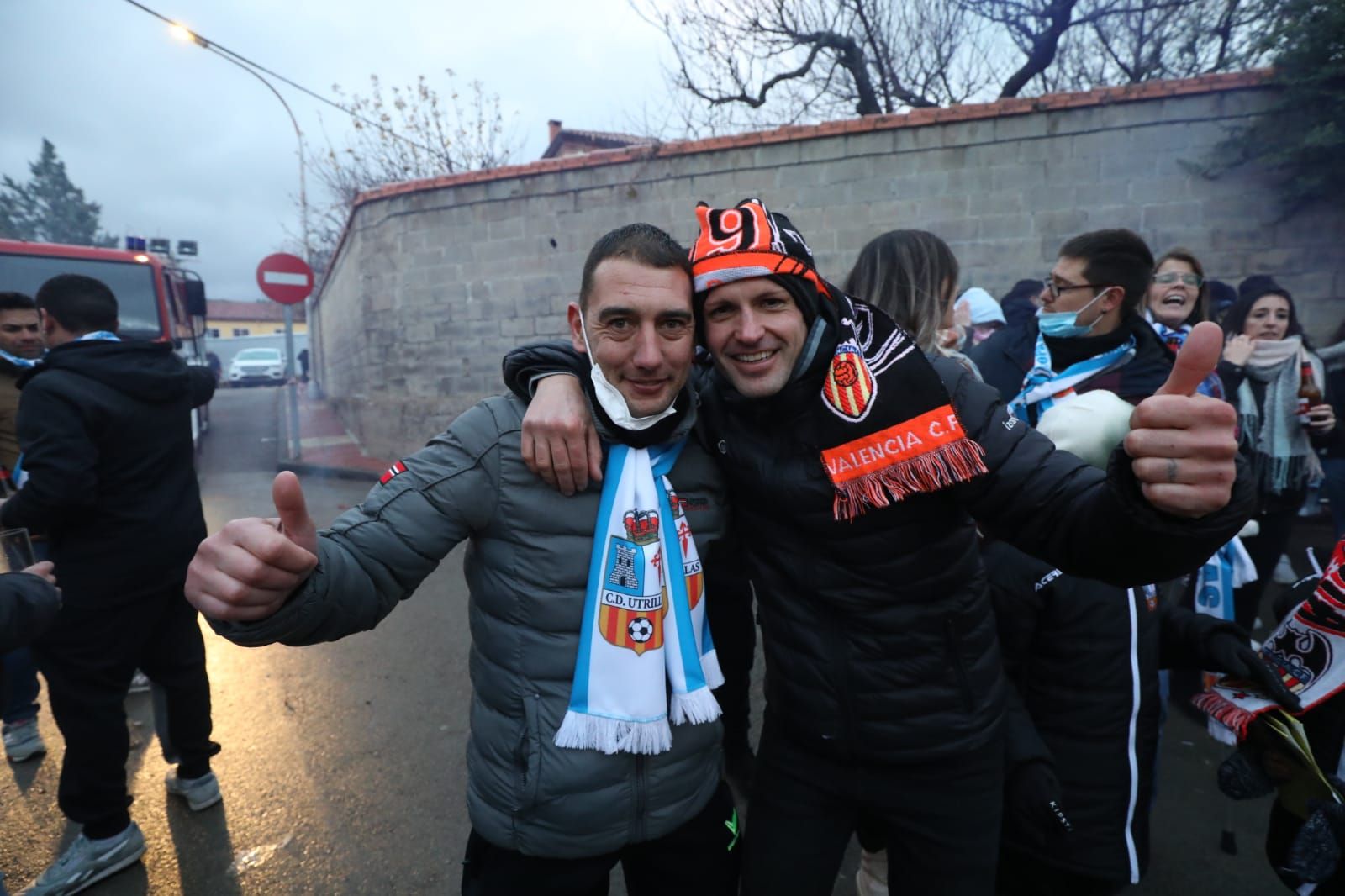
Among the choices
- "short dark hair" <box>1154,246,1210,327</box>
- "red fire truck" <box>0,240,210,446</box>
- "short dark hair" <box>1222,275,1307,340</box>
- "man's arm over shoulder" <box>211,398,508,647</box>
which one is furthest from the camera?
"red fire truck" <box>0,240,210,446</box>

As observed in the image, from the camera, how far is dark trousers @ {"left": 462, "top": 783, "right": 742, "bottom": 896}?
4.77ft

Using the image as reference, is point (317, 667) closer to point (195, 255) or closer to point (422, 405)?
point (422, 405)

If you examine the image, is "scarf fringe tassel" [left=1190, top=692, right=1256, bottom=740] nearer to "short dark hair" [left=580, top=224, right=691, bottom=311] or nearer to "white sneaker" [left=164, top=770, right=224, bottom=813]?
"short dark hair" [left=580, top=224, right=691, bottom=311]

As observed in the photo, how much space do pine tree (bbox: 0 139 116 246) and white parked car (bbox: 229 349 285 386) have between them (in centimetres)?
2548

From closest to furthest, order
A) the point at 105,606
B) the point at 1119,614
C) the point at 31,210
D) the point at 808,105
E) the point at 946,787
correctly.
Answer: the point at 946,787
the point at 1119,614
the point at 105,606
the point at 808,105
the point at 31,210

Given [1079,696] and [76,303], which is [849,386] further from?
[76,303]

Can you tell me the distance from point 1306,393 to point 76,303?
A: 5657mm

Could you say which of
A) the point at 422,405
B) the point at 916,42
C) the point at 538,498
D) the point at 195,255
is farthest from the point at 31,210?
the point at 538,498

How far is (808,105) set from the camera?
11.0m

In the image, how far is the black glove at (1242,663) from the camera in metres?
1.55

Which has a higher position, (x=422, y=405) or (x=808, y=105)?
(x=808, y=105)

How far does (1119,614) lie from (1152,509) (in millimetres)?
817

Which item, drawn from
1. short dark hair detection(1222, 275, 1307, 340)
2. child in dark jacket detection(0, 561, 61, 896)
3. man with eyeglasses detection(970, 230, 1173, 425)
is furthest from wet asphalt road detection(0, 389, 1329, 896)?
short dark hair detection(1222, 275, 1307, 340)

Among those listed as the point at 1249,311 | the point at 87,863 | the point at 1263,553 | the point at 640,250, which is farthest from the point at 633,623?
the point at 1249,311
